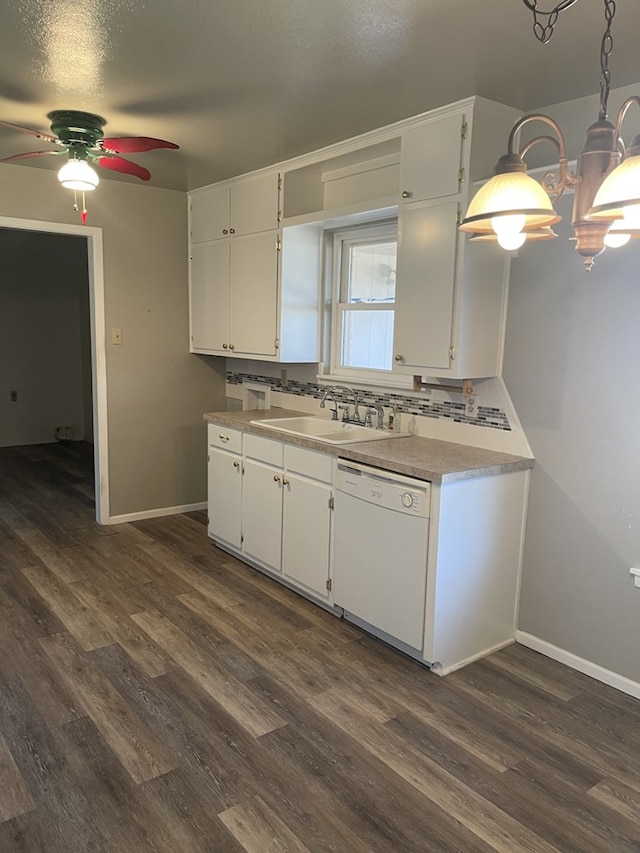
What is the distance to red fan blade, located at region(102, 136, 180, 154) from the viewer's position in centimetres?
262

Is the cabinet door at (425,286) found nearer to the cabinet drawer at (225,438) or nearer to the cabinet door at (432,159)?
the cabinet door at (432,159)

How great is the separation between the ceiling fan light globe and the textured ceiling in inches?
10.0

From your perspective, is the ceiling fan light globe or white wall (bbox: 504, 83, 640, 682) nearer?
white wall (bbox: 504, 83, 640, 682)

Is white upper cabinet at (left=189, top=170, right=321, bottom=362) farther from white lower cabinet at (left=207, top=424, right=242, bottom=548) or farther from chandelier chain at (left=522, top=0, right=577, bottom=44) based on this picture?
chandelier chain at (left=522, top=0, right=577, bottom=44)

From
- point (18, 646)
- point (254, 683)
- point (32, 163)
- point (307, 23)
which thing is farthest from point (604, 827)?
point (32, 163)

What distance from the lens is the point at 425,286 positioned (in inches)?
114

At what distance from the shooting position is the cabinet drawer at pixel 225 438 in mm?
3807

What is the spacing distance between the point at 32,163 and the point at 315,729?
3575mm

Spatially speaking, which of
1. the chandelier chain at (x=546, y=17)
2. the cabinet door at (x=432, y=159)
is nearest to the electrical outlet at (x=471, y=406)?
the cabinet door at (x=432, y=159)

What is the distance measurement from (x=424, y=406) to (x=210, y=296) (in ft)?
6.42

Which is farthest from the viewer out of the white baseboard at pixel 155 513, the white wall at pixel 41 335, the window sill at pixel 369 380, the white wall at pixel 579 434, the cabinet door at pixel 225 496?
the white wall at pixel 41 335

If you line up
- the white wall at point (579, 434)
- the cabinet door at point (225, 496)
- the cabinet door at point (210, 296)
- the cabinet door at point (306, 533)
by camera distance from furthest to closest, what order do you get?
the cabinet door at point (210, 296), the cabinet door at point (225, 496), the cabinet door at point (306, 533), the white wall at point (579, 434)

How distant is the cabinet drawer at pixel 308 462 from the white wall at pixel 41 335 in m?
4.88

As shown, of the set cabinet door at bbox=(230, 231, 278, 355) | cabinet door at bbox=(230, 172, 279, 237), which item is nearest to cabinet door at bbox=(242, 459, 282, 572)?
cabinet door at bbox=(230, 231, 278, 355)
